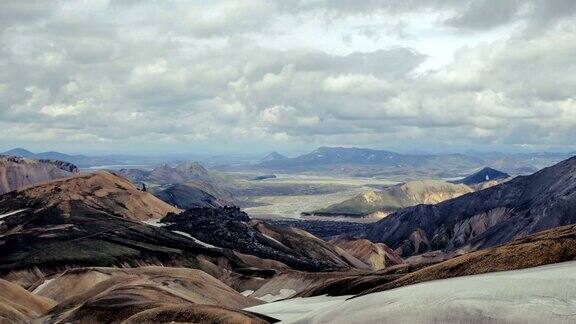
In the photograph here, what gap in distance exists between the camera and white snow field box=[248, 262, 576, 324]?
1202 inches

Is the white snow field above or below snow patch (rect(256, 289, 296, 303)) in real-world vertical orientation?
above

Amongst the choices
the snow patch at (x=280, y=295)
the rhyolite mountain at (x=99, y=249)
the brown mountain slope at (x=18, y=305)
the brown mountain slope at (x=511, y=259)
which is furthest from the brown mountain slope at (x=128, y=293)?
the rhyolite mountain at (x=99, y=249)

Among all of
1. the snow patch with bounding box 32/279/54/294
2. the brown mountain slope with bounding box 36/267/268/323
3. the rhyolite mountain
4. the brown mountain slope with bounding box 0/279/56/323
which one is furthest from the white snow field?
the rhyolite mountain

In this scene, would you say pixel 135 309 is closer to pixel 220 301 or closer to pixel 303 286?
pixel 220 301

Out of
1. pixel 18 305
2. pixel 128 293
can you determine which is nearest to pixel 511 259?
pixel 128 293

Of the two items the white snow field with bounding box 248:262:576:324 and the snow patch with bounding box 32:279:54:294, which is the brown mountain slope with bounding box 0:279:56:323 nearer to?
the snow patch with bounding box 32:279:54:294

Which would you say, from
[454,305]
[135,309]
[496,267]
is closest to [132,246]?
[135,309]

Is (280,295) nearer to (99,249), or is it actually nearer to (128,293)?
(128,293)

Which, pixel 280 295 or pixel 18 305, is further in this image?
pixel 280 295

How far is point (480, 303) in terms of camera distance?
32.3 metres

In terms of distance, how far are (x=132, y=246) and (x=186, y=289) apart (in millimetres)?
87660

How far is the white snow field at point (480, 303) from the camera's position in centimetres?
3053

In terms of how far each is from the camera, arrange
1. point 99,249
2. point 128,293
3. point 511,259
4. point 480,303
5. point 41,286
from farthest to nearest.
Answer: point 99,249, point 41,286, point 128,293, point 511,259, point 480,303

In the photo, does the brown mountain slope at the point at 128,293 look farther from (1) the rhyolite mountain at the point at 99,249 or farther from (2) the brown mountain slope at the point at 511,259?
(1) the rhyolite mountain at the point at 99,249
